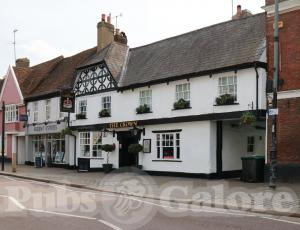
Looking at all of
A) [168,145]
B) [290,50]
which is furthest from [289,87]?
[168,145]

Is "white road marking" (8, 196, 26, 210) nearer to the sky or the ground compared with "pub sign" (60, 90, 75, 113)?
nearer to the ground

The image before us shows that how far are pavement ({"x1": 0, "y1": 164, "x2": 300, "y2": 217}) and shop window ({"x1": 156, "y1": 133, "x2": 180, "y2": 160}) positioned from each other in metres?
1.43

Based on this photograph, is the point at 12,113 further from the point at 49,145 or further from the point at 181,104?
the point at 181,104

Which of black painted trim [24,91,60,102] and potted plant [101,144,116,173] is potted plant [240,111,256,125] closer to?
potted plant [101,144,116,173]

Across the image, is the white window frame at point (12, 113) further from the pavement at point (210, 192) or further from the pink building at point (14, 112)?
the pavement at point (210, 192)

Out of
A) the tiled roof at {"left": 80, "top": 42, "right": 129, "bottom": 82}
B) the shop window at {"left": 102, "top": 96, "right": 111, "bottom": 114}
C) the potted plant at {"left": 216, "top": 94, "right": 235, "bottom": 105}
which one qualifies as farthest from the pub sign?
the potted plant at {"left": 216, "top": 94, "right": 235, "bottom": 105}

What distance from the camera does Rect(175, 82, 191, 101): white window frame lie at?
2216 centimetres

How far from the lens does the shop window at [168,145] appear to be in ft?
74.1

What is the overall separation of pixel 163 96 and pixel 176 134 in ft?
7.46

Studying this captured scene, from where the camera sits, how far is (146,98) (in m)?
24.6

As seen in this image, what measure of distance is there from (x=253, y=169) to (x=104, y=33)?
16410mm

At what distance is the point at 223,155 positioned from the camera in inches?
843

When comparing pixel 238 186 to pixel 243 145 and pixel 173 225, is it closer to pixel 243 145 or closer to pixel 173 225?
pixel 243 145

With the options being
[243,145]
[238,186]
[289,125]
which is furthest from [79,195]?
[243,145]
